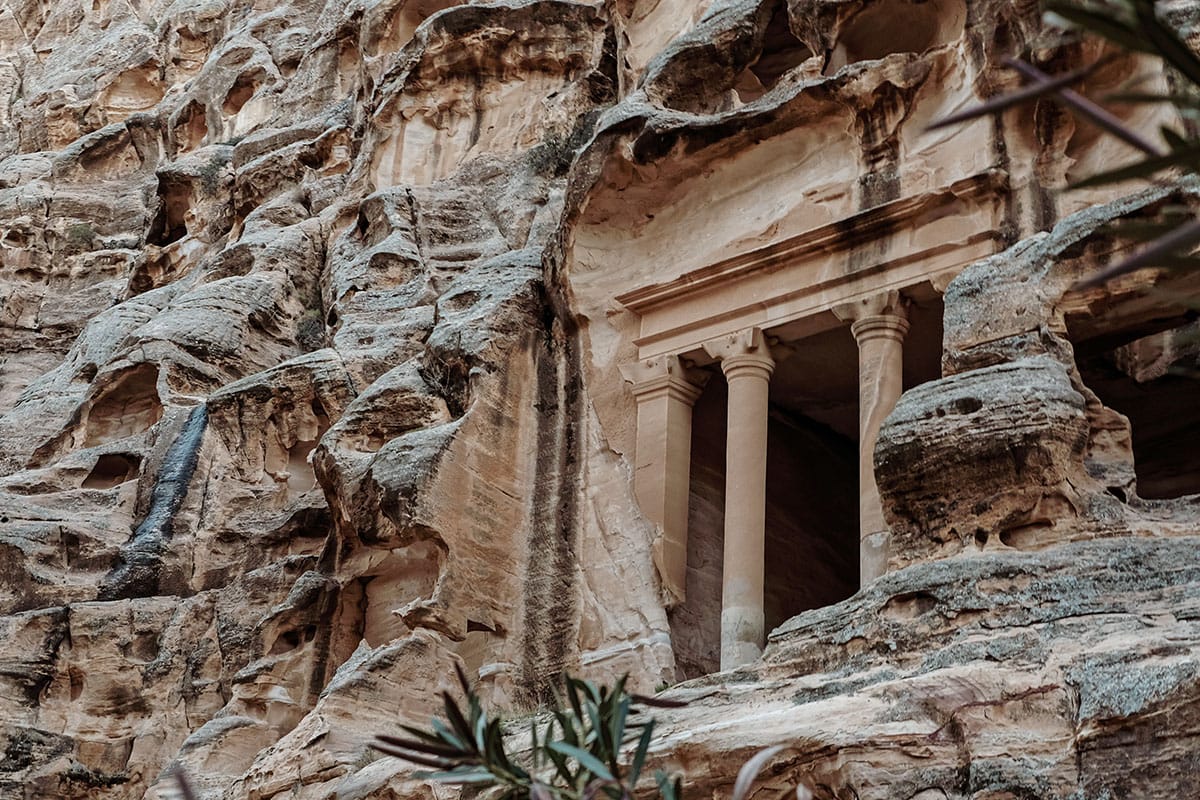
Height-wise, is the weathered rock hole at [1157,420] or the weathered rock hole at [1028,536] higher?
the weathered rock hole at [1157,420]

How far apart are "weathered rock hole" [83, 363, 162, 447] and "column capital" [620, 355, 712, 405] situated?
279 inches

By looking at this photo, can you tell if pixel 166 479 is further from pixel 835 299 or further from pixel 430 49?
pixel 835 299

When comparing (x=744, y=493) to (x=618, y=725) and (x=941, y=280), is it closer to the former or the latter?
(x=941, y=280)

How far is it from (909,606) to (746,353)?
595cm

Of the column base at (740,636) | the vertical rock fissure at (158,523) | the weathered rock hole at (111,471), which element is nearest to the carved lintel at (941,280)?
the column base at (740,636)

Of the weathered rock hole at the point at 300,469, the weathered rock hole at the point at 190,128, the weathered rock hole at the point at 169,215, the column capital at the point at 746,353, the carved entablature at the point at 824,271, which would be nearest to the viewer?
the carved entablature at the point at 824,271

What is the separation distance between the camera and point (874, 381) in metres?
14.0

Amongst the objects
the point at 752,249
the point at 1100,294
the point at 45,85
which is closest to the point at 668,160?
the point at 752,249

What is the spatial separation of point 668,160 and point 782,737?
8066 mm

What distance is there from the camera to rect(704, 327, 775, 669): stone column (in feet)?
45.5

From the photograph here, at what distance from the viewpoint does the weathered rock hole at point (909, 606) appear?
934cm

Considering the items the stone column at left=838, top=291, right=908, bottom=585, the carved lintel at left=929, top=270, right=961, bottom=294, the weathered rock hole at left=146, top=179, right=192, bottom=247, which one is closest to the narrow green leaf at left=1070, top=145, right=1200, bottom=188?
the stone column at left=838, top=291, right=908, bottom=585

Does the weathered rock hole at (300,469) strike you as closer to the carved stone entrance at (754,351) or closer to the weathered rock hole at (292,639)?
the weathered rock hole at (292,639)

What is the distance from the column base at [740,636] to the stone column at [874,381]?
Answer: 980mm
